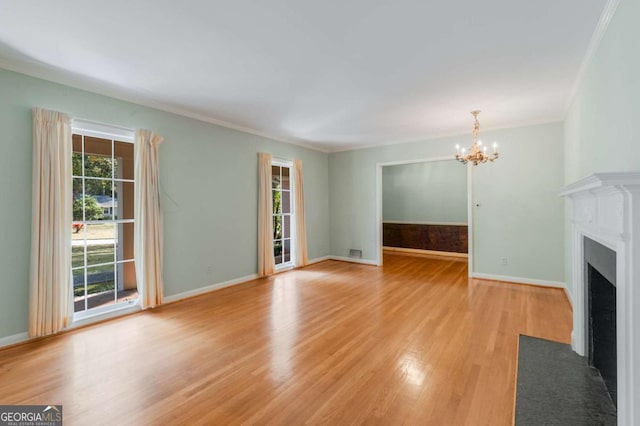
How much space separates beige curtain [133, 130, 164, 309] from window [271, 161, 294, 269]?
2436 millimetres

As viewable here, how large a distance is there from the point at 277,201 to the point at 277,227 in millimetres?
557

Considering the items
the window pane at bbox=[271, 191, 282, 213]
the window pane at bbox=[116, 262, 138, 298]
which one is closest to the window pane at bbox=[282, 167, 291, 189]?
the window pane at bbox=[271, 191, 282, 213]

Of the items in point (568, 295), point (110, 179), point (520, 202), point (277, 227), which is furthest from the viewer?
point (277, 227)

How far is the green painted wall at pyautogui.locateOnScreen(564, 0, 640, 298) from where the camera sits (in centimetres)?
165

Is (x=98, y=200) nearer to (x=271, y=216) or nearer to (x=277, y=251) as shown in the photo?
(x=271, y=216)

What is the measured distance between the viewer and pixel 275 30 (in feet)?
7.67

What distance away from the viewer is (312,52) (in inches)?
105

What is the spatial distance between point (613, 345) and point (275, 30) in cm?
346

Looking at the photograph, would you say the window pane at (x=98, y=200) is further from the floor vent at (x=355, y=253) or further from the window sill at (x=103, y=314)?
the floor vent at (x=355, y=253)

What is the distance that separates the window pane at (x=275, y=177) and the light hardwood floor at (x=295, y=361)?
8.46ft

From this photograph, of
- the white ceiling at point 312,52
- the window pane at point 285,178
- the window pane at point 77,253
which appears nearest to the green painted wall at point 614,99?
the white ceiling at point 312,52

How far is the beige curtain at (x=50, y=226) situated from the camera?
2947 mm

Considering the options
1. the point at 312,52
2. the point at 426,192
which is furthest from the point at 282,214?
the point at 426,192

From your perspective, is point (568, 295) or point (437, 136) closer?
point (568, 295)
